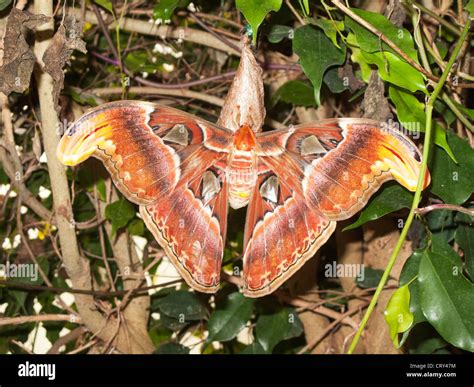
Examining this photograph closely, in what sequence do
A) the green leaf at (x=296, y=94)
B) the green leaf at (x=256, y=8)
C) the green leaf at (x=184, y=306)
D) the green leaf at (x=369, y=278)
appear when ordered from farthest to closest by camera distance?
1. the green leaf at (x=184, y=306)
2. the green leaf at (x=369, y=278)
3. the green leaf at (x=296, y=94)
4. the green leaf at (x=256, y=8)

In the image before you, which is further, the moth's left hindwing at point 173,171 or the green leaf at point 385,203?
the green leaf at point 385,203

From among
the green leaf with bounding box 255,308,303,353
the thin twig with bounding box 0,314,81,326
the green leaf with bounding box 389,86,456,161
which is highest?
the green leaf with bounding box 389,86,456,161

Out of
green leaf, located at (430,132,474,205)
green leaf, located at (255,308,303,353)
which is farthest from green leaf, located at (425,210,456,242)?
green leaf, located at (255,308,303,353)

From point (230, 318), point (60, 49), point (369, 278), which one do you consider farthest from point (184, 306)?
point (60, 49)

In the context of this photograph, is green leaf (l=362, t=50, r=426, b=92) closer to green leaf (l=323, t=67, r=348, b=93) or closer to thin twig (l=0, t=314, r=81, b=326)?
green leaf (l=323, t=67, r=348, b=93)

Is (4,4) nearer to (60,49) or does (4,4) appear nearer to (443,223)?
(60,49)

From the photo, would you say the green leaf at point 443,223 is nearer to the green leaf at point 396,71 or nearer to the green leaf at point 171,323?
the green leaf at point 396,71

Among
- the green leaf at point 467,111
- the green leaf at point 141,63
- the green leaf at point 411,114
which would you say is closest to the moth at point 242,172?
the green leaf at point 411,114
